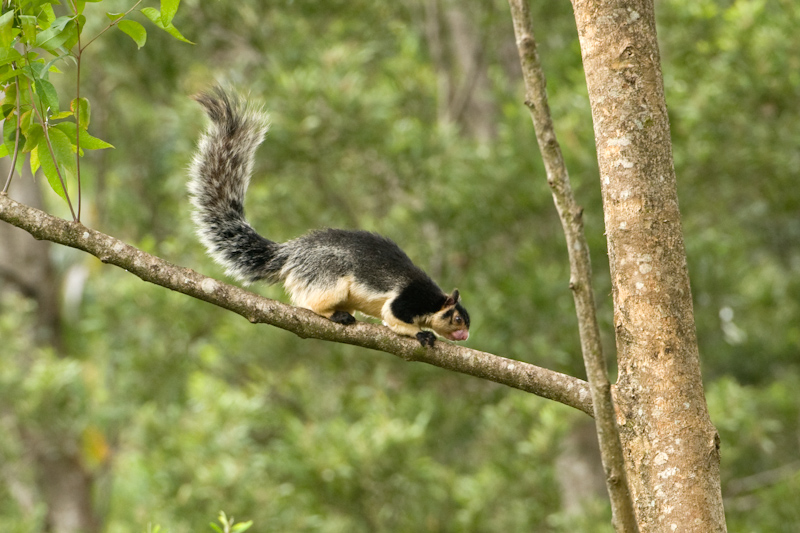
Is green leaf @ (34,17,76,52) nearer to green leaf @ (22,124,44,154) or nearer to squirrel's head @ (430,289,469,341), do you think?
green leaf @ (22,124,44,154)

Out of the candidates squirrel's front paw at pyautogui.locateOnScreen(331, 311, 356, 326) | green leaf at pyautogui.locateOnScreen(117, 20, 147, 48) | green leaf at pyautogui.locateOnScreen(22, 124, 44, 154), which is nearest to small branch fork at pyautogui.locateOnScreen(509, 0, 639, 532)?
green leaf at pyautogui.locateOnScreen(117, 20, 147, 48)

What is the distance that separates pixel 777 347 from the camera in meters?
8.77

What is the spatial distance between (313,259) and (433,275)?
4.06 metres

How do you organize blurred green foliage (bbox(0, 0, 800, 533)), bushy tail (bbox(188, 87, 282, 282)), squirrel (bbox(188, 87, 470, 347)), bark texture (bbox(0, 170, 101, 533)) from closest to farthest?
bushy tail (bbox(188, 87, 282, 282)) → squirrel (bbox(188, 87, 470, 347)) → blurred green foliage (bbox(0, 0, 800, 533)) → bark texture (bbox(0, 170, 101, 533))

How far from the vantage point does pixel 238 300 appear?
2.31 m

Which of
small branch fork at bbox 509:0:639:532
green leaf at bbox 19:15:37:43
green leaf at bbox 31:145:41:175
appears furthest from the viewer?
green leaf at bbox 31:145:41:175

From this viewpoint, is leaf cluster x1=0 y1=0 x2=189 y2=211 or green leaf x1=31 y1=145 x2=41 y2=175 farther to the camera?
green leaf x1=31 y1=145 x2=41 y2=175

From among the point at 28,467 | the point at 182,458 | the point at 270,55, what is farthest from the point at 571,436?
the point at 28,467

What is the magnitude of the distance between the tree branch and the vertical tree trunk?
0.80 feet

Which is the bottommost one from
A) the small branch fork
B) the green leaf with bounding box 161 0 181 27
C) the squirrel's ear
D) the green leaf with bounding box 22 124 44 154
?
the small branch fork

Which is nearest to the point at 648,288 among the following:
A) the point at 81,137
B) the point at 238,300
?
the point at 238,300

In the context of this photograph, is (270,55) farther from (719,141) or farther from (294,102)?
(719,141)

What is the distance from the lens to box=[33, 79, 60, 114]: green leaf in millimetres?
2129

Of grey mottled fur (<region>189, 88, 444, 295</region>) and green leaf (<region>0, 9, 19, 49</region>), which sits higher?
grey mottled fur (<region>189, 88, 444, 295</region>)
